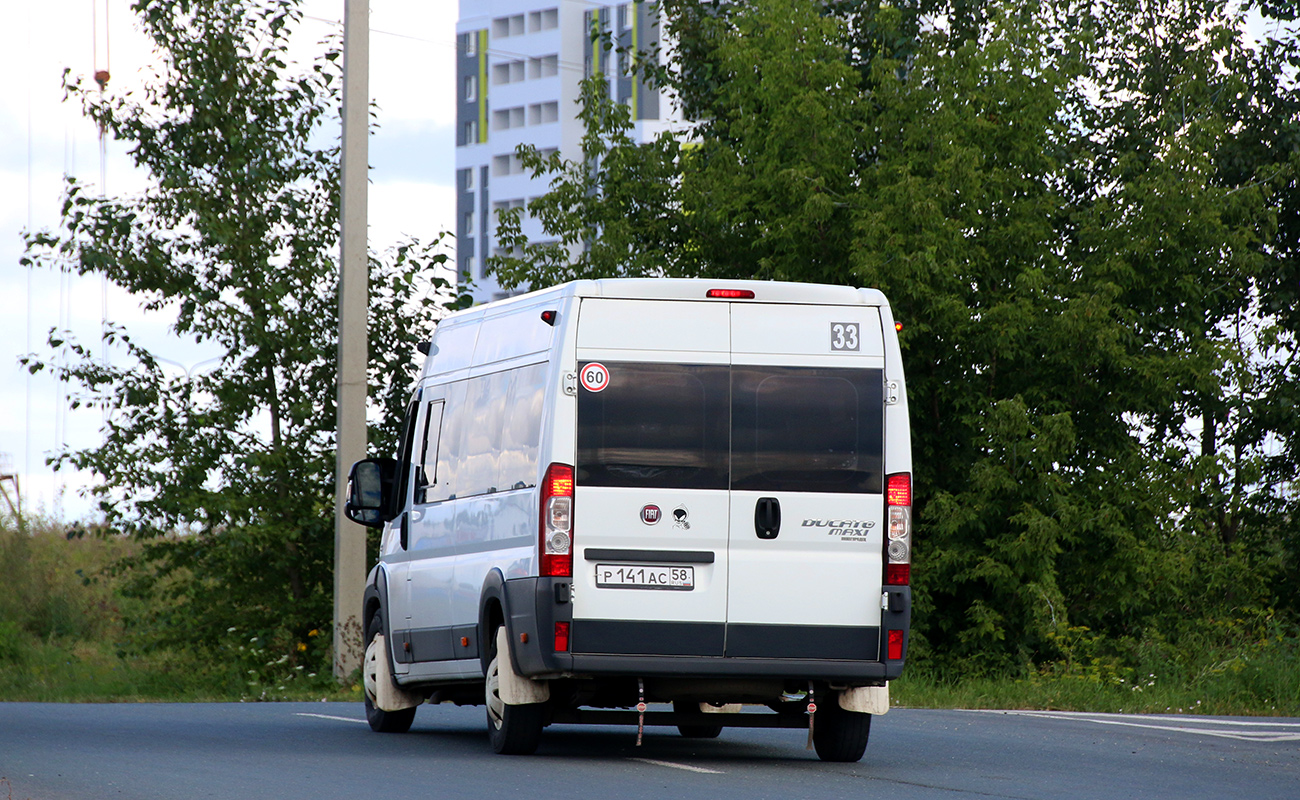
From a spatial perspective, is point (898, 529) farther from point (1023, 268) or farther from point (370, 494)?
point (1023, 268)

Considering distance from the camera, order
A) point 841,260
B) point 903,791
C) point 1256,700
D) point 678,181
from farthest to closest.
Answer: point 678,181 → point 841,260 → point 1256,700 → point 903,791

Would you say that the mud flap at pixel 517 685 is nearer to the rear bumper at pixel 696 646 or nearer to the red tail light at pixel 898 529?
the rear bumper at pixel 696 646

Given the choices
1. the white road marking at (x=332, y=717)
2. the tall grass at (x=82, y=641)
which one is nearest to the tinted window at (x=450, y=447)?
the white road marking at (x=332, y=717)

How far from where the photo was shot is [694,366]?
1023 centimetres

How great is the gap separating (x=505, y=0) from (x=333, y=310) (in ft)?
309

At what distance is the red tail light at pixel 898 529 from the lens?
1016 cm

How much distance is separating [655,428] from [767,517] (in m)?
0.76

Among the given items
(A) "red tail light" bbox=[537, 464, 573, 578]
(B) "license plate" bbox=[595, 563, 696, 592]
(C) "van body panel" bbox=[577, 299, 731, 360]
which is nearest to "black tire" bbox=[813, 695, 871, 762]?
(B) "license plate" bbox=[595, 563, 696, 592]

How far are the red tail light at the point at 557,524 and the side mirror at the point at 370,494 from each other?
10.3ft

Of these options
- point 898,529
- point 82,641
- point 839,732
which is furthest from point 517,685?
point 82,641

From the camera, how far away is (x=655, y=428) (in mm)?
10102

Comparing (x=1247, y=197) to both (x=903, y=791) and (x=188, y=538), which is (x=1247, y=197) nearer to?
(x=188, y=538)

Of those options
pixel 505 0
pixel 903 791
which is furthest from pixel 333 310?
pixel 505 0

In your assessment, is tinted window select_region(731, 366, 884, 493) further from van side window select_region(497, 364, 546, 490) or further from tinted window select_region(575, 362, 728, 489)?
van side window select_region(497, 364, 546, 490)
